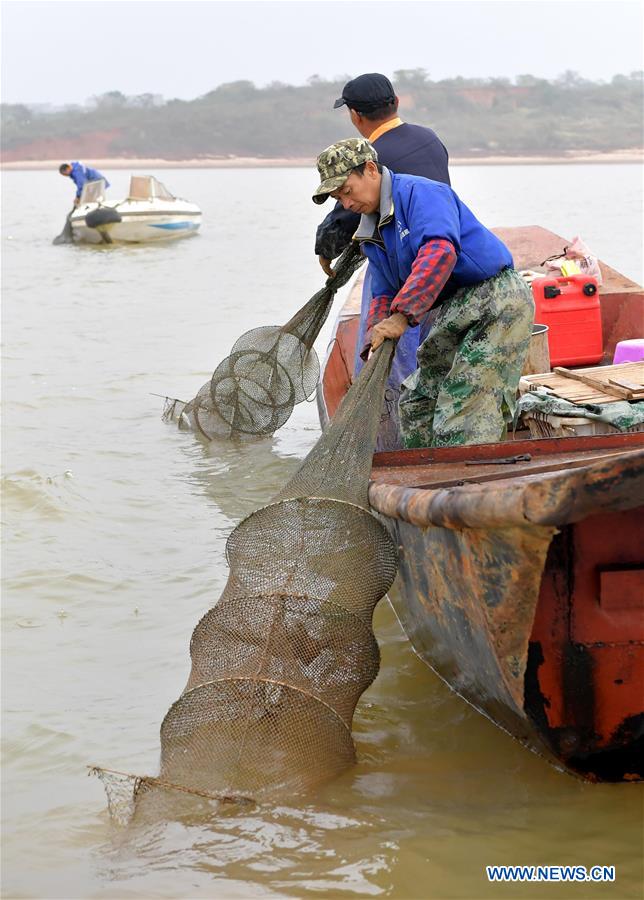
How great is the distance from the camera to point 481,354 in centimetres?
459

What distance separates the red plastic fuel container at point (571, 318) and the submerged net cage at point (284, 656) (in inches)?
128

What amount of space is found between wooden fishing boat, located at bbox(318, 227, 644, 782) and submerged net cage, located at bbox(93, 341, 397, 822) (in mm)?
199

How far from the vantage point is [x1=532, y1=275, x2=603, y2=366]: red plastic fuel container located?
279 inches

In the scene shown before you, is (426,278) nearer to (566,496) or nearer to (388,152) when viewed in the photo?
(388,152)

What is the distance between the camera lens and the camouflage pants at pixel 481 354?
456 cm

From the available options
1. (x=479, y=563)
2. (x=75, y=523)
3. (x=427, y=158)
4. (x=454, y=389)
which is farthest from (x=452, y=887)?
(x=75, y=523)

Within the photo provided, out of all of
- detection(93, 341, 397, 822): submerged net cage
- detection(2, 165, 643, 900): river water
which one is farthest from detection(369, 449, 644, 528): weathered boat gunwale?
detection(2, 165, 643, 900): river water

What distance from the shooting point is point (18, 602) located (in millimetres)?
5531

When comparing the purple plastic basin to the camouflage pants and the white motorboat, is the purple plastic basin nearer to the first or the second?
the camouflage pants

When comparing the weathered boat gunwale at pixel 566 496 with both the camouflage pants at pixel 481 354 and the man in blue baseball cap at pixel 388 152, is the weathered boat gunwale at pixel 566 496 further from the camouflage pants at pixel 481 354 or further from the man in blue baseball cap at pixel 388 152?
the man in blue baseball cap at pixel 388 152

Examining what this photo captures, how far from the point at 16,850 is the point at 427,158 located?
3.54 m
